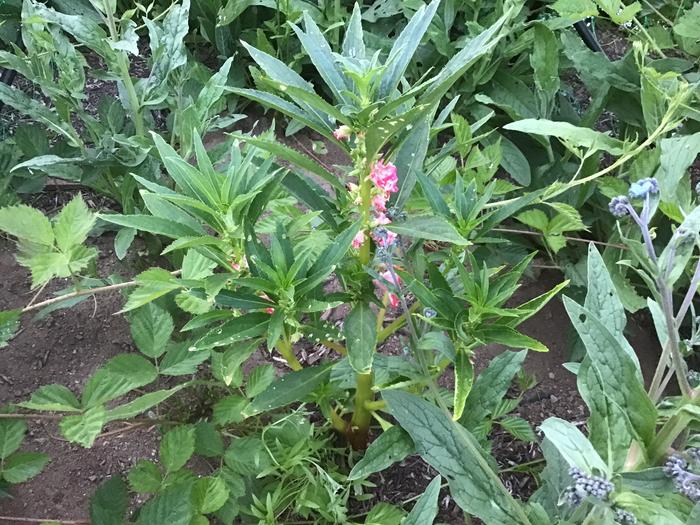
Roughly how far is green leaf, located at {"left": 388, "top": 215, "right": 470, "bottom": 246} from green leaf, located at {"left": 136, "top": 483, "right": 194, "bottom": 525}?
633 millimetres

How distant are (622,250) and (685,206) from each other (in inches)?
29.3

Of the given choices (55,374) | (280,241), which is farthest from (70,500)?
(280,241)

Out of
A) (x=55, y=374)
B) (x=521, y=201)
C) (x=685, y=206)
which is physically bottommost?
(x=55, y=374)

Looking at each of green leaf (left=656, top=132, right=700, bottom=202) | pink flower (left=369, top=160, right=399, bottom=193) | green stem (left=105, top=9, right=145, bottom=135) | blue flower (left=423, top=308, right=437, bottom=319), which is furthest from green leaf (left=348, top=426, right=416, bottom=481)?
green stem (left=105, top=9, right=145, bottom=135)

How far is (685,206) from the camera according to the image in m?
1.05

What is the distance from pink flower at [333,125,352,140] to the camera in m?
1.03

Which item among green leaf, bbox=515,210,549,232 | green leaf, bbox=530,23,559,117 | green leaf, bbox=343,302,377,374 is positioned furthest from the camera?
green leaf, bbox=530,23,559,117

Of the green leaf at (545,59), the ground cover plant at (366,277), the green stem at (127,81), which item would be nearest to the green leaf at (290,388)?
the ground cover plant at (366,277)

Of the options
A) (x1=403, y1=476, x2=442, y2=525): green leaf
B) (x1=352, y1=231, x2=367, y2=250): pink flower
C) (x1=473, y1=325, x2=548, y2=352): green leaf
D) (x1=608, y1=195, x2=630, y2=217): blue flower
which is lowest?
(x1=403, y1=476, x2=442, y2=525): green leaf

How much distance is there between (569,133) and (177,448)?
3.58 ft

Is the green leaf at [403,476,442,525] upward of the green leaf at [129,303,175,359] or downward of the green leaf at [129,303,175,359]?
upward

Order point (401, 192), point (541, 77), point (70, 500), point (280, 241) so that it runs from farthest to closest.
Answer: point (541, 77) < point (70, 500) < point (401, 192) < point (280, 241)

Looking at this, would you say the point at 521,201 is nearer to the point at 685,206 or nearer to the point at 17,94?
the point at 685,206

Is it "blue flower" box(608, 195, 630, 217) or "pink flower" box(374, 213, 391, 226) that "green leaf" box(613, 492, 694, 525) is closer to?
"blue flower" box(608, 195, 630, 217)
